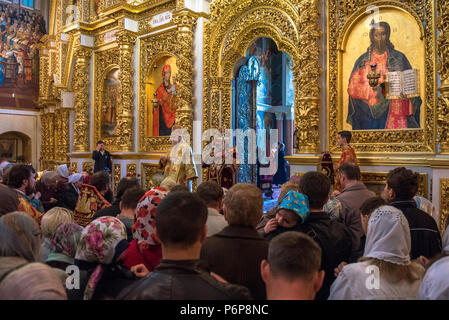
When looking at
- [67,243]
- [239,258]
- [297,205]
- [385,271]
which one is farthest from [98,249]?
[385,271]

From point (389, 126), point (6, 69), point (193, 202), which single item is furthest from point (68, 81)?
point (193, 202)

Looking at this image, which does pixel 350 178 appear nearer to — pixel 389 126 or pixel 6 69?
pixel 389 126

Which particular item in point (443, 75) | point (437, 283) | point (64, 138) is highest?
point (443, 75)

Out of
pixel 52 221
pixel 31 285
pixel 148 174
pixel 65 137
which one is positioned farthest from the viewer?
pixel 65 137

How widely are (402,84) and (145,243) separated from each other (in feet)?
22.8

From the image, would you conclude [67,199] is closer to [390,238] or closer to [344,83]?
[390,238]

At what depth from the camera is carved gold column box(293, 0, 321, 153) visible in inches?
341

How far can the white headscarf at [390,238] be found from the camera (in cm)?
212

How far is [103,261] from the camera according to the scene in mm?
2318

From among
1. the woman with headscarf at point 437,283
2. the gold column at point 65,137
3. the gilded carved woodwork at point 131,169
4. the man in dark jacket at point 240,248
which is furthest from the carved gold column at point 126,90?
the woman with headscarf at point 437,283

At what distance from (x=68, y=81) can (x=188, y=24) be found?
24.8 ft

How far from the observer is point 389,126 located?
7828 millimetres

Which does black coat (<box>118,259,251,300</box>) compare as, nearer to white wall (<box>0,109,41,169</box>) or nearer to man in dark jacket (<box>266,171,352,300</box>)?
man in dark jacket (<box>266,171,352,300</box>)

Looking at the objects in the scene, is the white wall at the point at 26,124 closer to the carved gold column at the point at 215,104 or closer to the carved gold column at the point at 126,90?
the carved gold column at the point at 126,90
